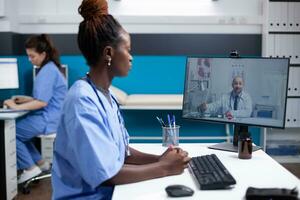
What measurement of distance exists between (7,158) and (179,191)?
6.41 ft

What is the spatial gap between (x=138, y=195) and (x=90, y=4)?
0.64m

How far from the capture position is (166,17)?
3871mm

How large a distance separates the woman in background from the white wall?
581 mm

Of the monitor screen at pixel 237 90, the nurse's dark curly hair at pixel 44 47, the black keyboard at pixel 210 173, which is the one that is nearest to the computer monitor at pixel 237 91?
the monitor screen at pixel 237 90

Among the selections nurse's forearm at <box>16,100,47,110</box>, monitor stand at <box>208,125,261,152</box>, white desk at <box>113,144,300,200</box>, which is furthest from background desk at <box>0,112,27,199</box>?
white desk at <box>113,144,300,200</box>

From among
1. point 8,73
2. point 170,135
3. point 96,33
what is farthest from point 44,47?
point 96,33

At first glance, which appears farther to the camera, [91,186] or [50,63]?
[50,63]

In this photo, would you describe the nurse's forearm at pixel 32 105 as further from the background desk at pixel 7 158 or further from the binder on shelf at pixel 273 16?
the binder on shelf at pixel 273 16

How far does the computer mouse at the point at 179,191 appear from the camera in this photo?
3.80ft

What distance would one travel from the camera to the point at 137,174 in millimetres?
1275

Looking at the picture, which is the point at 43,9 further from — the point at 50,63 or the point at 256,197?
the point at 256,197

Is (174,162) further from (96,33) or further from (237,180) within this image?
(96,33)

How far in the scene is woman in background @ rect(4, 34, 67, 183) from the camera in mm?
3223

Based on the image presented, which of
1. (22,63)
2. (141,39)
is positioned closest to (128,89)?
(141,39)
